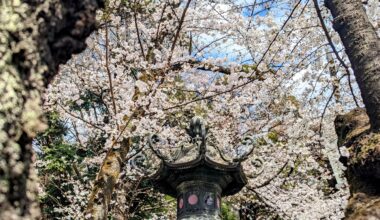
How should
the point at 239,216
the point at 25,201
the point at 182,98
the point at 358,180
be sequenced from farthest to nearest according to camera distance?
the point at 239,216, the point at 182,98, the point at 358,180, the point at 25,201

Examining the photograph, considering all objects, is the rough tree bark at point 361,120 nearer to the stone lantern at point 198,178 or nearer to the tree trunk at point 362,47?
the tree trunk at point 362,47

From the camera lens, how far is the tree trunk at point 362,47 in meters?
3.49

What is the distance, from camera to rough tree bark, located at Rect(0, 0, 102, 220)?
3.87 ft

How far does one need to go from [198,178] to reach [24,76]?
372 cm

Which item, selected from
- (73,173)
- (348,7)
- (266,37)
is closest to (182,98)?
(266,37)

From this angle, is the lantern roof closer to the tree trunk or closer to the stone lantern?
the stone lantern

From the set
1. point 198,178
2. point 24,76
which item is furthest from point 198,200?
point 24,76

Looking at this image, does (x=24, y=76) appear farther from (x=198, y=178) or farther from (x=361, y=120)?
(x=198, y=178)

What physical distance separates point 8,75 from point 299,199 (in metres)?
10.4

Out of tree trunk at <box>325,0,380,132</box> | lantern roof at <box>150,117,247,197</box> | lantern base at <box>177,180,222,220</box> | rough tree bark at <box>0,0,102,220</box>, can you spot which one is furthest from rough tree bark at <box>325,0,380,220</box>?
rough tree bark at <box>0,0,102,220</box>

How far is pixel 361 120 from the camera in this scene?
4.09 meters

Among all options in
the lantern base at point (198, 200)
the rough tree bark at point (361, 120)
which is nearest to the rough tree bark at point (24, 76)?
the rough tree bark at point (361, 120)

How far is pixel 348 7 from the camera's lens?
13.0 feet

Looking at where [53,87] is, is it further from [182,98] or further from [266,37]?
[266,37]
